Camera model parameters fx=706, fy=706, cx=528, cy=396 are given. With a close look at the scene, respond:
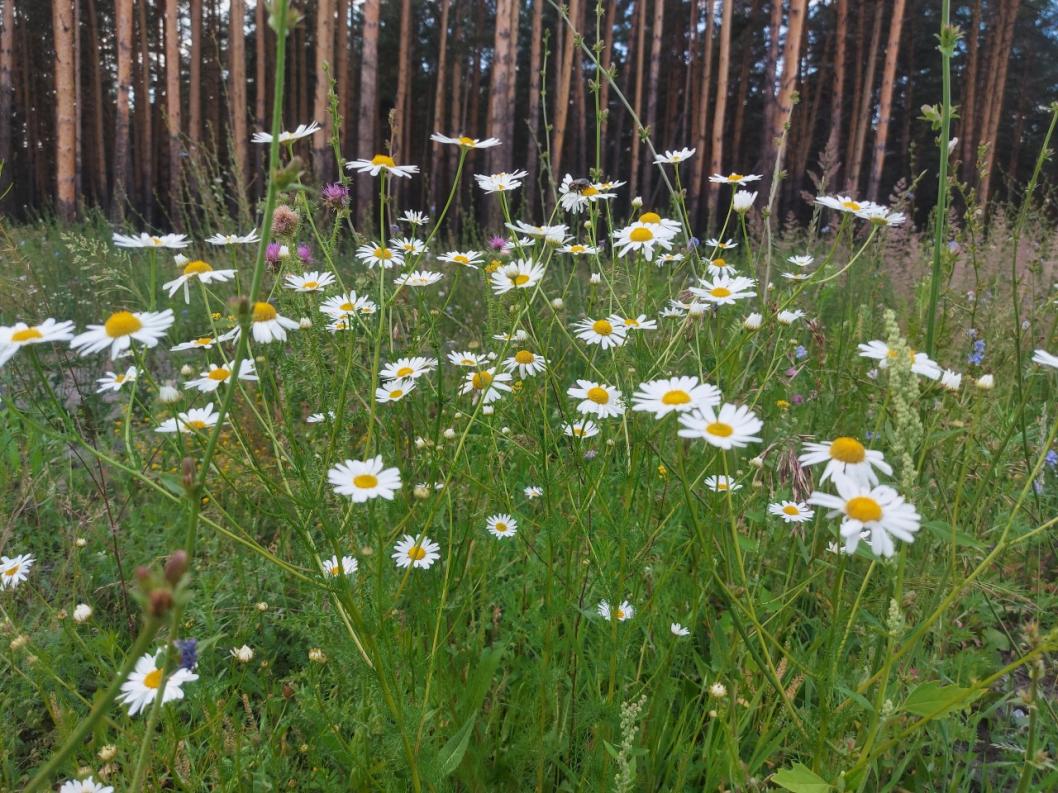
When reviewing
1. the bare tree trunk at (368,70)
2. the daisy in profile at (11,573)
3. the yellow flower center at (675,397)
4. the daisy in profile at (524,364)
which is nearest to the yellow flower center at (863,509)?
the yellow flower center at (675,397)

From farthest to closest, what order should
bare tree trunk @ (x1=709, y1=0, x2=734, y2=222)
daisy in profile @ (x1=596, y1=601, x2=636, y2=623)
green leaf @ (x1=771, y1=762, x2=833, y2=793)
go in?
bare tree trunk @ (x1=709, y1=0, x2=734, y2=222), daisy in profile @ (x1=596, y1=601, x2=636, y2=623), green leaf @ (x1=771, y1=762, x2=833, y2=793)

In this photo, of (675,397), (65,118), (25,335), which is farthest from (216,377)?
(65,118)

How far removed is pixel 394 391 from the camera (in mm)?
1325

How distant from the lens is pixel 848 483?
2.40 ft

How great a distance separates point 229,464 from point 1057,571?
8.25ft

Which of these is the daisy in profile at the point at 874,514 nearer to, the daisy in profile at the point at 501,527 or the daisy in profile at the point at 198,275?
the daisy in profile at the point at 501,527

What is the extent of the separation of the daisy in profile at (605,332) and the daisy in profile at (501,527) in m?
0.44

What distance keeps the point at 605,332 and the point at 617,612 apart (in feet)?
1.90

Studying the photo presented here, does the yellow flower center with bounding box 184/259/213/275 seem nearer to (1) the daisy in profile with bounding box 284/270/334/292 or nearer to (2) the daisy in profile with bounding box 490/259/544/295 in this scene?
(1) the daisy in profile with bounding box 284/270/334/292

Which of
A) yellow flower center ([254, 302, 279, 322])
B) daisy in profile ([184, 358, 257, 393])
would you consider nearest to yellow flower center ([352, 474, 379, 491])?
daisy in profile ([184, 358, 257, 393])

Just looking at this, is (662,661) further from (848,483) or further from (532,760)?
(848,483)

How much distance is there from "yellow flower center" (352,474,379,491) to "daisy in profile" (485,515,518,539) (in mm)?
580

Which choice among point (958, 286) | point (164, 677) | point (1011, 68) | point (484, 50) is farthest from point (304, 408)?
point (1011, 68)

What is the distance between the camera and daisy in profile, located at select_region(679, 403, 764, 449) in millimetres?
758
